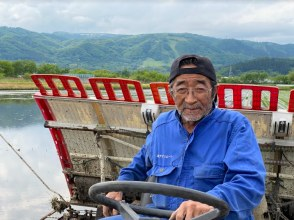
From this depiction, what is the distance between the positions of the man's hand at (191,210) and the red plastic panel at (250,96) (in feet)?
9.81

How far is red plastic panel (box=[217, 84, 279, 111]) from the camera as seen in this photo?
484 cm

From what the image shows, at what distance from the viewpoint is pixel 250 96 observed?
16.5 ft

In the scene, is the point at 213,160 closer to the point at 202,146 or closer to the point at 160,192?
the point at 202,146

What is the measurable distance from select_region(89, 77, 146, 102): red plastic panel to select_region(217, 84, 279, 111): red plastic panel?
0.98 meters

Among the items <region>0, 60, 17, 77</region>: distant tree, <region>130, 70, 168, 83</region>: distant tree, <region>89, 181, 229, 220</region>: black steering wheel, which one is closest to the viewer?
<region>89, 181, 229, 220</region>: black steering wheel

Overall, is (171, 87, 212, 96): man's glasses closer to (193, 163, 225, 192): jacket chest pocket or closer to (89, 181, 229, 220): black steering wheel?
(193, 163, 225, 192): jacket chest pocket

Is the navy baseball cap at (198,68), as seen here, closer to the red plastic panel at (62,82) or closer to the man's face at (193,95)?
the man's face at (193,95)

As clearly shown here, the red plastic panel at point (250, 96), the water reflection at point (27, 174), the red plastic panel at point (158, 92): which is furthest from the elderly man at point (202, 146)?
the water reflection at point (27, 174)

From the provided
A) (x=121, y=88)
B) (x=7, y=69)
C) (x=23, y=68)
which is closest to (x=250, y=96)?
(x=121, y=88)

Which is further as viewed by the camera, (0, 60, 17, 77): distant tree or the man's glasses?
(0, 60, 17, 77): distant tree

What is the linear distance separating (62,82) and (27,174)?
585 centimetres

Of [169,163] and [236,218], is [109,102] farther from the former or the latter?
[236,218]

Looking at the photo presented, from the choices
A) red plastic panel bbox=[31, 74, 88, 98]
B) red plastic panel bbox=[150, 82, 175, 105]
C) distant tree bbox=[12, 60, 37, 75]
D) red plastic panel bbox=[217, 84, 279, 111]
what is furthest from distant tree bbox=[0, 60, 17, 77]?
red plastic panel bbox=[217, 84, 279, 111]

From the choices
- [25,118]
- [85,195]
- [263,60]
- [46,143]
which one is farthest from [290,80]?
[263,60]
